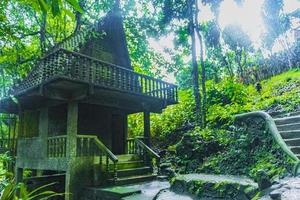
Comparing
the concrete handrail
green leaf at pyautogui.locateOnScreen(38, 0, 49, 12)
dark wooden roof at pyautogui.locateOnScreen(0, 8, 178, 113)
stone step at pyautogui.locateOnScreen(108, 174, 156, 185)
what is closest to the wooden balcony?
dark wooden roof at pyautogui.locateOnScreen(0, 8, 178, 113)

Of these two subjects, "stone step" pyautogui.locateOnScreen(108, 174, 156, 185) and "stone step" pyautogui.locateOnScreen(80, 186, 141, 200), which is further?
"stone step" pyautogui.locateOnScreen(108, 174, 156, 185)

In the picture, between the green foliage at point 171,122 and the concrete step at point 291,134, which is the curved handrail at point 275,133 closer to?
the concrete step at point 291,134

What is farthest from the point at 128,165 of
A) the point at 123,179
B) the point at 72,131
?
the point at 72,131

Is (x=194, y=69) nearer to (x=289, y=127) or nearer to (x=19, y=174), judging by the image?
(x=289, y=127)

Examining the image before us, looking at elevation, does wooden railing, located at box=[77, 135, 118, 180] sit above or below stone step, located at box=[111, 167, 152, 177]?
above

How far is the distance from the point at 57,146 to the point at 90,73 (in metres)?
3.56

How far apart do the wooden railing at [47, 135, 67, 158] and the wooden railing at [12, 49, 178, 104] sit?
98.3 inches

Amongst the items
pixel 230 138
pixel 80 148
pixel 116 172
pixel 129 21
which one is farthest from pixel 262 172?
pixel 129 21

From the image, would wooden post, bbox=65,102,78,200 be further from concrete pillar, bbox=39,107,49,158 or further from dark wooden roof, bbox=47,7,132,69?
dark wooden roof, bbox=47,7,132,69

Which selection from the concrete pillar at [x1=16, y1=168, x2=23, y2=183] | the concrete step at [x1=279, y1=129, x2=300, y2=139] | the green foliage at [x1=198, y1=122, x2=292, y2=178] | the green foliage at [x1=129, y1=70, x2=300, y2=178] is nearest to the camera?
the green foliage at [x1=198, y1=122, x2=292, y2=178]

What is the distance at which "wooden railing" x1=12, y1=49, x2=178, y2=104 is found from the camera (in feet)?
31.0

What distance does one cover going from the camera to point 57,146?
1098cm

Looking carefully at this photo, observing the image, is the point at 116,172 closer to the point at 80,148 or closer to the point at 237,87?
the point at 80,148

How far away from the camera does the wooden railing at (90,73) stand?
9461mm
